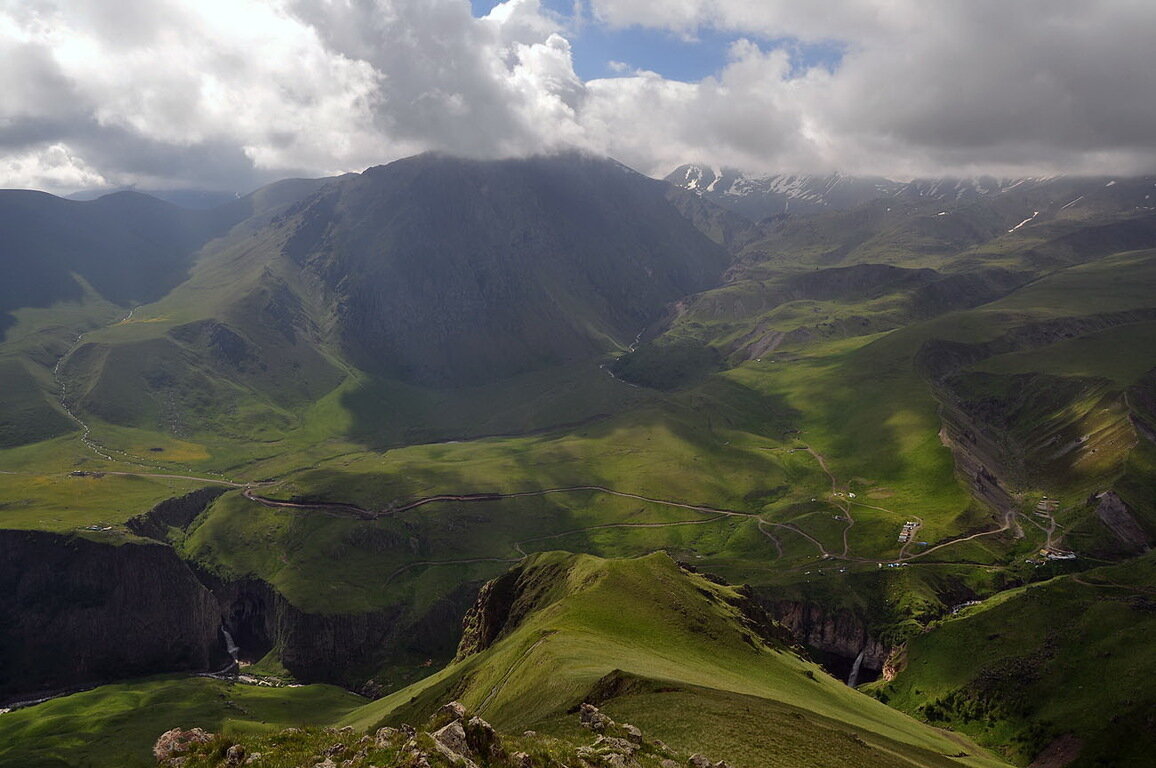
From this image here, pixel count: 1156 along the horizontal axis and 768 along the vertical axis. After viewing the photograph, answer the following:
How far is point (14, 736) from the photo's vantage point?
168 meters

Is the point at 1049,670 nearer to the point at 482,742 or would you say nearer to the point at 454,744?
the point at 482,742

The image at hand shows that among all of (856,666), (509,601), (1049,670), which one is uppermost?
(509,601)

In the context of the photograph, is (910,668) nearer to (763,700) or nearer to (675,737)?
(763,700)

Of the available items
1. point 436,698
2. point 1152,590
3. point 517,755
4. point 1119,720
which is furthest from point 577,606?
point 1152,590

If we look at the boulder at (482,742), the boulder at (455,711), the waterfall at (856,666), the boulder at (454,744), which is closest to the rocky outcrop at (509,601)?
the boulder at (455,711)

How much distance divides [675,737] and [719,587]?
329 ft

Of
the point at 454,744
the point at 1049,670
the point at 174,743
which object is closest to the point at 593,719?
the point at 454,744

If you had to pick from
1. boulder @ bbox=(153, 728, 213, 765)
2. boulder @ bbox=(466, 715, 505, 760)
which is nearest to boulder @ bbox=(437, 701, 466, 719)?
boulder @ bbox=(466, 715, 505, 760)

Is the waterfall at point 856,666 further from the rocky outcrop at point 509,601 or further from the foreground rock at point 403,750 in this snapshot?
the foreground rock at point 403,750

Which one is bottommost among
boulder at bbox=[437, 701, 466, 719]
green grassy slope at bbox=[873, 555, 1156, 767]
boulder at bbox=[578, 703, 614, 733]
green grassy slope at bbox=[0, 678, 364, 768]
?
green grassy slope at bbox=[0, 678, 364, 768]

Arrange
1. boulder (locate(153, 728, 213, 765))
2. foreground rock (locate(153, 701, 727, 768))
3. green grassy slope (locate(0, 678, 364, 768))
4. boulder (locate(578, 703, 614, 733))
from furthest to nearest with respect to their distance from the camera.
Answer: green grassy slope (locate(0, 678, 364, 768)) < boulder (locate(578, 703, 614, 733)) < boulder (locate(153, 728, 213, 765)) < foreground rock (locate(153, 701, 727, 768))

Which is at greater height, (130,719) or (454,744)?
(454,744)

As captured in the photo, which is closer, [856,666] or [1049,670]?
[1049,670]

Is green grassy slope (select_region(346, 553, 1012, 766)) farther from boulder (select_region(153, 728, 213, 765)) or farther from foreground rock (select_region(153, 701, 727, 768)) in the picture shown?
boulder (select_region(153, 728, 213, 765))
